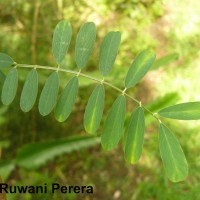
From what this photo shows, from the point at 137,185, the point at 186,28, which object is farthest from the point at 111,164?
the point at 186,28

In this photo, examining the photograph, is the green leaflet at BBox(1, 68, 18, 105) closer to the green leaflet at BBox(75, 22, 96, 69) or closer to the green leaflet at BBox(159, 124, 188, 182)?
the green leaflet at BBox(75, 22, 96, 69)

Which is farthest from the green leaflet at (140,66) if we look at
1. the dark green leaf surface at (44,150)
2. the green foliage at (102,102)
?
the dark green leaf surface at (44,150)

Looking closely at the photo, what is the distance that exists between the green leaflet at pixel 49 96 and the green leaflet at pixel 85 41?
0.31 feet

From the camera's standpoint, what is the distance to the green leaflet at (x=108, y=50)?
1.16 m

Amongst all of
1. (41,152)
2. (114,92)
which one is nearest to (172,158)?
(41,152)

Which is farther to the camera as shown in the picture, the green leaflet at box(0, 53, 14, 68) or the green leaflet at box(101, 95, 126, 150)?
the green leaflet at box(0, 53, 14, 68)

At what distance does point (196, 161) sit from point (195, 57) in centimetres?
→ 94

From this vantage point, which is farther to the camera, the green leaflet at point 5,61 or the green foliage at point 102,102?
the green leaflet at point 5,61

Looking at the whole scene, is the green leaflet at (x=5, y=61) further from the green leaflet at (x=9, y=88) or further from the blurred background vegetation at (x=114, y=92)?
the blurred background vegetation at (x=114, y=92)

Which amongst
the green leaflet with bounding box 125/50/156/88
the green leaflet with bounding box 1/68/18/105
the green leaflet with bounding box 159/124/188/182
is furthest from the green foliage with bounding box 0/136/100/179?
the green leaflet with bounding box 159/124/188/182

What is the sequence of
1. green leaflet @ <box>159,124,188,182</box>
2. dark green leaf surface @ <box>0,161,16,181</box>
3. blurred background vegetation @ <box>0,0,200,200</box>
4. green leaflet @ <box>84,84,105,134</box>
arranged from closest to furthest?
1. green leaflet @ <box>159,124,188,182</box>
2. green leaflet @ <box>84,84,105,134</box>
3. dark green leaf surface @ <box>0,161,16,181</box>
4. blurred background vegetation @ <box>0,0,200,200</box>

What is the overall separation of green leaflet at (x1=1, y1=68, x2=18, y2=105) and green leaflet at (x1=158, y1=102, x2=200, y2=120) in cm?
46

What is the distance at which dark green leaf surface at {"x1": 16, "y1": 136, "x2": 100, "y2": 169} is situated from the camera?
2.20 m

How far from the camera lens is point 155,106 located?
7.09 ft
